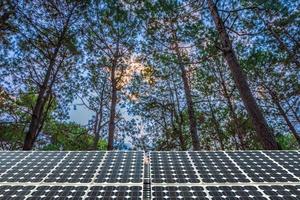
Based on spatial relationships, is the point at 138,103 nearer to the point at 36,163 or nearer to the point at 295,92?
the point at 295,92

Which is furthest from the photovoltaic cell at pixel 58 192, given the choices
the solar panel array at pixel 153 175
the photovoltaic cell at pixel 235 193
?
the photovoltaic cell at pixel 235 193

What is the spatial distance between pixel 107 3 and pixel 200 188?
53.8 feet

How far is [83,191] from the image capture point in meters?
2.82

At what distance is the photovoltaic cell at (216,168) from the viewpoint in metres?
3.11

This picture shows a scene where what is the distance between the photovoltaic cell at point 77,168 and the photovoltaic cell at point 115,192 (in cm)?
32

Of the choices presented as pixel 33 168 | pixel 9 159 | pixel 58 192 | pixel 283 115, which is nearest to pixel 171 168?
pixel 58 192

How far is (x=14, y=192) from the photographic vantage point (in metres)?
2.78

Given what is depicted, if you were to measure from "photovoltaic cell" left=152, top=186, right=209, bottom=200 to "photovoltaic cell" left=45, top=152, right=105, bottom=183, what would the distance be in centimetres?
82

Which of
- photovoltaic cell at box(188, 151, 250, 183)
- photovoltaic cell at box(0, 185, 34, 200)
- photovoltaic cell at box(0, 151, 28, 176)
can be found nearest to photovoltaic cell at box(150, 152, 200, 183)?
photovoltaic cell at box(188, 151, 250, 183)

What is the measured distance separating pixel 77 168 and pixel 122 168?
0.55 meters

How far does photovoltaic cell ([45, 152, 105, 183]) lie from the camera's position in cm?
314

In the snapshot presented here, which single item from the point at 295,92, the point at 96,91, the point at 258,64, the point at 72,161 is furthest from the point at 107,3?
the point at 72,161

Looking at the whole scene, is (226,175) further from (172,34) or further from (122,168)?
(172,34)

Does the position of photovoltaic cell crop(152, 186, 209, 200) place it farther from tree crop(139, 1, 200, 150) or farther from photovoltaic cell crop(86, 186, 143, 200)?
tree crop(139, 1, 200, 150)
